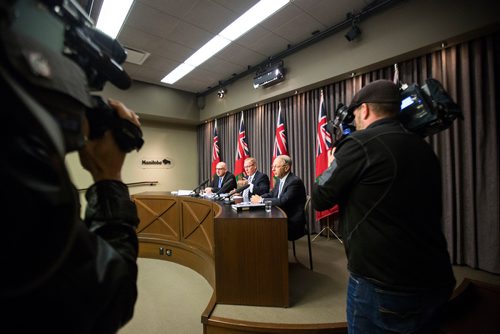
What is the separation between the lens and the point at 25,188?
0.21 meters

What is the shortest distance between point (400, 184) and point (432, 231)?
218 mm

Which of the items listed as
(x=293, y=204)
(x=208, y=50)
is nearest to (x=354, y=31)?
(x=208, y=50)

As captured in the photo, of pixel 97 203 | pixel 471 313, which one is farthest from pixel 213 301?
pixel 471 313

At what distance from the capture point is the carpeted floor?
1.79 metres

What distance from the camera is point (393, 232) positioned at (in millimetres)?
876

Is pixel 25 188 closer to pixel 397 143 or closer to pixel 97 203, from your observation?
pixel 97 203

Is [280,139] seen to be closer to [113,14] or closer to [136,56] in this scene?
[136,56]

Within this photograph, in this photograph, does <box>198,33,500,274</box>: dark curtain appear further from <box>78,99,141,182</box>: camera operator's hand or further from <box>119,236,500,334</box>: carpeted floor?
<box>78,99,141,182</box>: camera operator's hand

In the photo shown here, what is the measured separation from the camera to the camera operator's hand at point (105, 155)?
468 mm

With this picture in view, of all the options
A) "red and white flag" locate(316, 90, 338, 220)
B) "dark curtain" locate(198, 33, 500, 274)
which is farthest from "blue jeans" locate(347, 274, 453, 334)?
"red and white flag" locate(316, 90, 338, 220)

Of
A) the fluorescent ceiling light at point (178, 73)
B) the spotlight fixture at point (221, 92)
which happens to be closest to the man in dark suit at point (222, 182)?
the spotlight fixture at point (221, 92)

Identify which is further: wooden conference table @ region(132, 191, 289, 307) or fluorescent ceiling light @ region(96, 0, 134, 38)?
fluorescent ceiling light @ region(96, 0, 134, 38)

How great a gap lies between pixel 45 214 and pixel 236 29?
12.2 feet

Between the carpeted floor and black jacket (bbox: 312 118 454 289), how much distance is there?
111 cm
